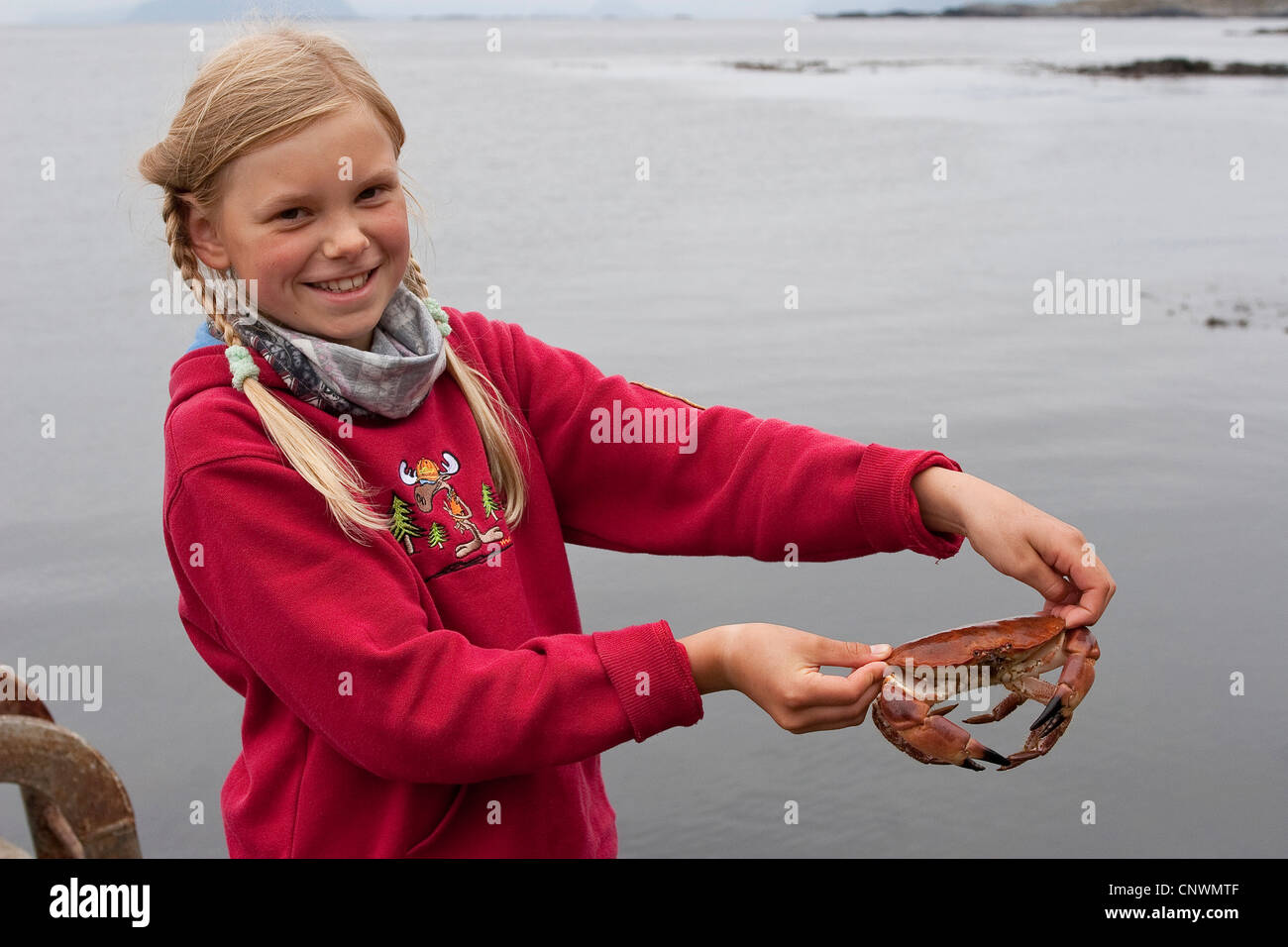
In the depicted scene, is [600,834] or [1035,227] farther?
[1035,227]

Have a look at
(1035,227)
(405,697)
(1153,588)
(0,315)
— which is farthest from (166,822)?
(1035,227)

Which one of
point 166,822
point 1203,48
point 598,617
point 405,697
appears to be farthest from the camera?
point 1203,48

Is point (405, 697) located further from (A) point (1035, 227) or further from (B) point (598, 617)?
(A) point (1035, 227)

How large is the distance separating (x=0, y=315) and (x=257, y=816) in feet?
20.0

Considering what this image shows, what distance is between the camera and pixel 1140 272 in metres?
7.65

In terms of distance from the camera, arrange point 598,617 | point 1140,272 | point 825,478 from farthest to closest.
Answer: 1. point 1140,272
2. point 598,617
3. point 825,478

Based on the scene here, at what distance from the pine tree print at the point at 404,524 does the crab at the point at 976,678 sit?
25.9 inches

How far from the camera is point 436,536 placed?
1748 mm

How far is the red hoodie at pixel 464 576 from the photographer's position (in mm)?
1555

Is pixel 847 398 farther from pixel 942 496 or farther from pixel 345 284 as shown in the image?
pixel 345 284

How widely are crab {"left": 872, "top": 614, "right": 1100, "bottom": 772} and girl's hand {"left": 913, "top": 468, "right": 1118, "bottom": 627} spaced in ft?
0.19

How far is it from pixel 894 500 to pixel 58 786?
1.11 metres

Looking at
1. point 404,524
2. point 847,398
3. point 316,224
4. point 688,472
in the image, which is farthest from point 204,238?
point 847,398

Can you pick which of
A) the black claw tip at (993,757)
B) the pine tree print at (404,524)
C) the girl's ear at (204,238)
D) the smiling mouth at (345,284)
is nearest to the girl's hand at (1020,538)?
the black claw tip at (993,757)
